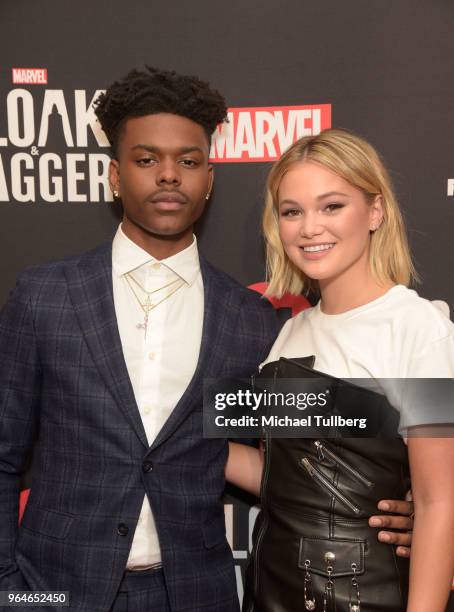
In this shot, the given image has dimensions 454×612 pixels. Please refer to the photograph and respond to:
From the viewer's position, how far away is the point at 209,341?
1704 millimetres

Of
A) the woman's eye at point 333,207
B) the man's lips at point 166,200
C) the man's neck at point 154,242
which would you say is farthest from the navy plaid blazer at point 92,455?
the woman's eye at point 333,207

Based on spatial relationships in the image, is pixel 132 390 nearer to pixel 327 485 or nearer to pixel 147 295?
pixel 147 295

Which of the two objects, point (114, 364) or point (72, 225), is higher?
point (72, 225)

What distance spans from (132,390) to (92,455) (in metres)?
0.20

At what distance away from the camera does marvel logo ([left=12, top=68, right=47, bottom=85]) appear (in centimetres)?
201

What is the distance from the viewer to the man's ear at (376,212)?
161 centimetres

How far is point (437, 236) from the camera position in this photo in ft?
6.70

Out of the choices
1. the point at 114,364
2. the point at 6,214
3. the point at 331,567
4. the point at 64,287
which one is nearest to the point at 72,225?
the point at 6,214

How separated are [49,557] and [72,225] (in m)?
1.03

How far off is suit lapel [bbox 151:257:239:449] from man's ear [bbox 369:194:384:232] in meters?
0.46

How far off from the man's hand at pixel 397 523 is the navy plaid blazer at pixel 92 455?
1.57 feet

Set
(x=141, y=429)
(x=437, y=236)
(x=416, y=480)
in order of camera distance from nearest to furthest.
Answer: (x=416, y=480)
(x=141, y=429)
(x=437, y=236)

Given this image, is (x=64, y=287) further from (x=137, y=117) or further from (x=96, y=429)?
(x=137, y=117)

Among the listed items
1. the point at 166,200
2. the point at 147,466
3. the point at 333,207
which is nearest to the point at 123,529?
the point at 147,466
